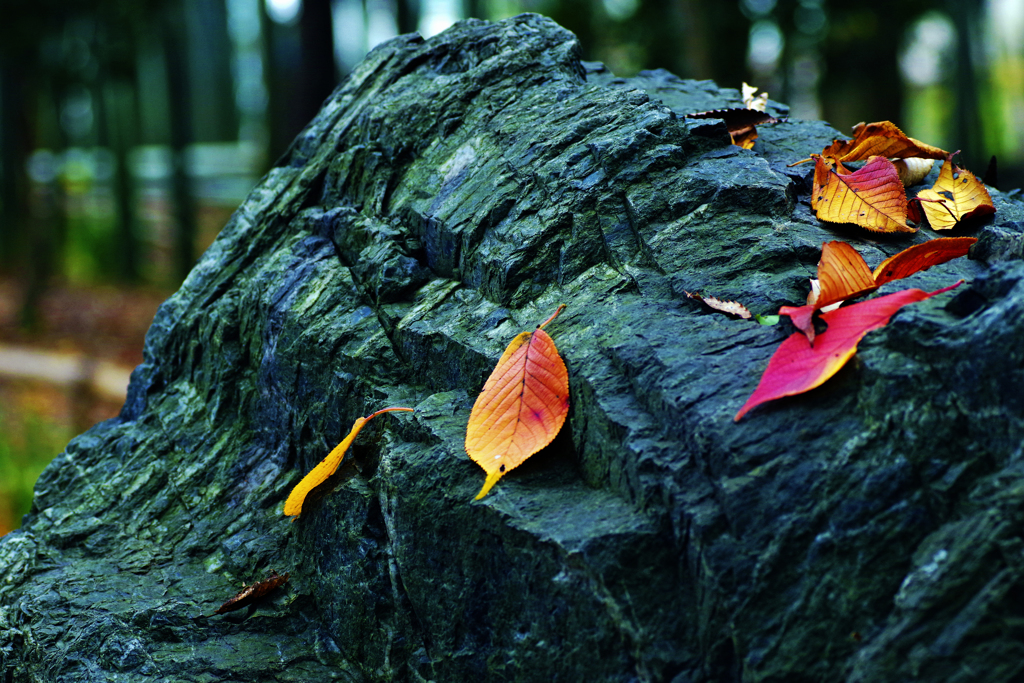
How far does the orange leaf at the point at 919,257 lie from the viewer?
5.57 feet

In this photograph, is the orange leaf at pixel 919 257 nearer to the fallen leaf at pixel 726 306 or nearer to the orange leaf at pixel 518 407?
the fallen leaf at pixel 726 306

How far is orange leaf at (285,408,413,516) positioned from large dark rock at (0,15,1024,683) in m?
0.04

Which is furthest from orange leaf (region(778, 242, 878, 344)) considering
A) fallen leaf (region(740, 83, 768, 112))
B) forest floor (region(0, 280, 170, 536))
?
forest floor (region(0, 280, 170, 536))

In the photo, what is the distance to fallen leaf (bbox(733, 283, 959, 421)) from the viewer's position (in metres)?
1.37

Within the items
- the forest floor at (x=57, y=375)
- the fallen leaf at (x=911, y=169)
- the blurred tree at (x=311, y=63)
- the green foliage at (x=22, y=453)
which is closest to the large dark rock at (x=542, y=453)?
the fallen leaf at (x=911, y=169)

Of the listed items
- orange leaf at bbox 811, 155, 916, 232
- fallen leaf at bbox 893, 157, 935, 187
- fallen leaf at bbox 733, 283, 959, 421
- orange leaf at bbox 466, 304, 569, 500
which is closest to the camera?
fallen leaf at bbox 733, 283, 959, 421

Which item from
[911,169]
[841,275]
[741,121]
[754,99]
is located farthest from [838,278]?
[754,99]

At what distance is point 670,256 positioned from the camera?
1.90 metres

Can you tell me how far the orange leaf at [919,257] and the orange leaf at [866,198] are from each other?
127 millimetres

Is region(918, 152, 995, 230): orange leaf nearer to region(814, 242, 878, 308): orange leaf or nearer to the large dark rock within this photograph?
the large dark rock

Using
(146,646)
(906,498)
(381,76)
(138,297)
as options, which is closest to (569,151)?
(381,76)

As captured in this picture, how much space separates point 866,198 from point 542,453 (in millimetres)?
1038

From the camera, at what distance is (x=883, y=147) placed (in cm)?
232

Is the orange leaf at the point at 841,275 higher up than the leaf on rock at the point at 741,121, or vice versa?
the leaf on rock at the point at 741,121
